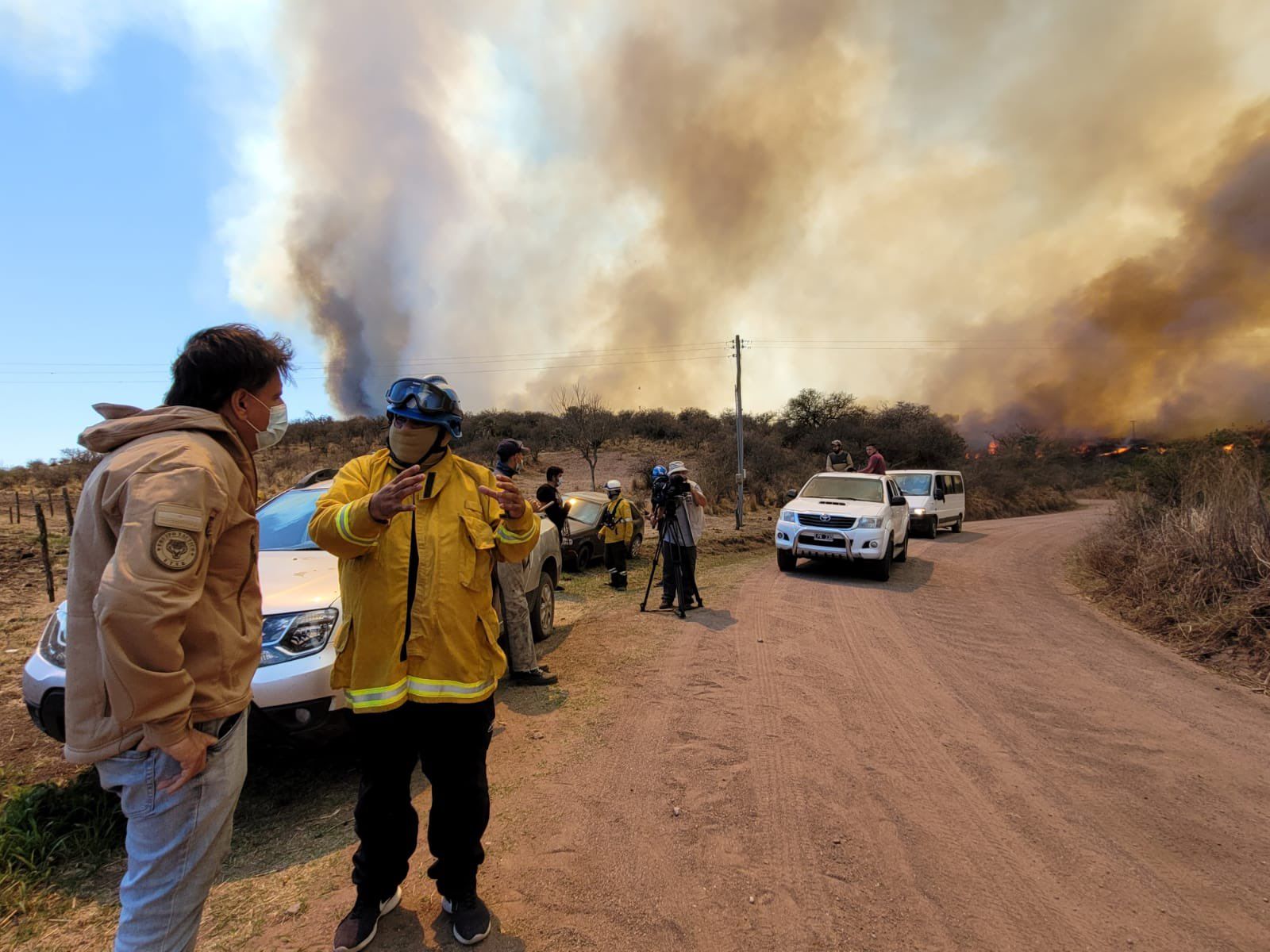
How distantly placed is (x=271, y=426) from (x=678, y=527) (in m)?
5.99

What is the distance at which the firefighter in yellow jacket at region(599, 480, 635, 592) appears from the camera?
969 cm

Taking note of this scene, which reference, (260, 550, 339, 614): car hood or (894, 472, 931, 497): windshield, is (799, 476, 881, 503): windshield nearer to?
(894, 472, 931, 497): windshield

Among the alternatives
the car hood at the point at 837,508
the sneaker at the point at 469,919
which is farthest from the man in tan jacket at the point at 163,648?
the car hood at the point at 837,508

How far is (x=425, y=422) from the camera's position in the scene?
89.1 inches

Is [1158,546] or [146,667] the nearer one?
[146,667]

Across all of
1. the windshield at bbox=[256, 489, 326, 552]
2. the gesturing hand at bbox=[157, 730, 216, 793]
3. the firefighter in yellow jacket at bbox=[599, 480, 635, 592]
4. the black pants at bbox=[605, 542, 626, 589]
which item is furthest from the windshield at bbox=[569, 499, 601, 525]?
the gesturing hand at bbox=[157, 730, 216, 793]

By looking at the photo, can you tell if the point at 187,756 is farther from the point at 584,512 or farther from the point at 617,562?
the point at 584,512

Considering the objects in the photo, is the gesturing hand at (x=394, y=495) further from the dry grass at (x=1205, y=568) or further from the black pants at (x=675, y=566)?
the dry grass at (x=1205, y=568)

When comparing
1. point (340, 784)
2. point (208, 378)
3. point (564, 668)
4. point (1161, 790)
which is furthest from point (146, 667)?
point (1161, 790)

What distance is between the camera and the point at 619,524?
1023 cm

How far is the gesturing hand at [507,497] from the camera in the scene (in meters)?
2.33

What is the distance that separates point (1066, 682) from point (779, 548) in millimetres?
5542

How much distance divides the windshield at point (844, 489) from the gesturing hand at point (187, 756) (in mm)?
10286

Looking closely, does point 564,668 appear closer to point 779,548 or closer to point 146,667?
point 146,667
